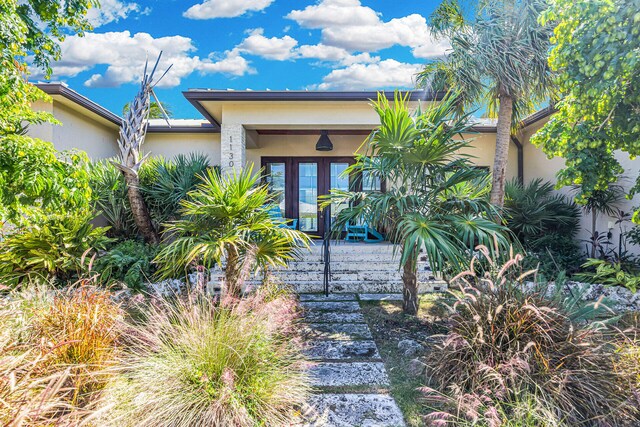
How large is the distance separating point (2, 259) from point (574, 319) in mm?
8456

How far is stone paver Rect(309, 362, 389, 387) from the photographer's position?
3312 millimetres

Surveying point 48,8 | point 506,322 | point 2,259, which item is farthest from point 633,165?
point 2,259

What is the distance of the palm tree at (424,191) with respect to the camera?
441 centimetres

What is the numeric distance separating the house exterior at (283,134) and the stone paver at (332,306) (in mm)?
3574

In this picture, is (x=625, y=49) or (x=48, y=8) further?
(x=48, y=8)

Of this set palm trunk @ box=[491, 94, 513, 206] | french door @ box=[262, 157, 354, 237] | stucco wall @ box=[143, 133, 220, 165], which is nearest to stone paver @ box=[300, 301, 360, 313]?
palm trunk @ box=[491, 94, 513, 206]

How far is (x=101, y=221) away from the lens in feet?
30.4

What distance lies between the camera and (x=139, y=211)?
7430mm

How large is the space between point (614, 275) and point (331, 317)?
18.2 ft

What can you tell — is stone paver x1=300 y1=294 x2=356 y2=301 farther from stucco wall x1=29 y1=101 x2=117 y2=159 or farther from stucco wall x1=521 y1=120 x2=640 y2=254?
stucco wall x1=29 y1=101 x2=117 y2=159

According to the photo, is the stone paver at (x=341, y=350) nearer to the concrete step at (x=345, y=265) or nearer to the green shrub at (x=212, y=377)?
the green shrub at (x=212, y=377)

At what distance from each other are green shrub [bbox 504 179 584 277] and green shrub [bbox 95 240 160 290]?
770 cm

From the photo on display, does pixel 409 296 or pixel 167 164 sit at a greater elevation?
pixel 167 164

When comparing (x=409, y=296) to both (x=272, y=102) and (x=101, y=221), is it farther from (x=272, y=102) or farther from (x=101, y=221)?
(x=101, y=221)
